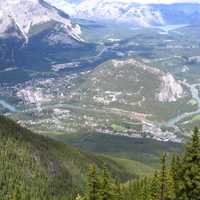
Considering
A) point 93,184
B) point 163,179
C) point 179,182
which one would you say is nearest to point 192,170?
point 179,182

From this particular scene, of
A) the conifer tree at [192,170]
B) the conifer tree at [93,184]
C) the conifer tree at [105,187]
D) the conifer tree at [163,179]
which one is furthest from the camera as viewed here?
the conifer tree at [105,187]

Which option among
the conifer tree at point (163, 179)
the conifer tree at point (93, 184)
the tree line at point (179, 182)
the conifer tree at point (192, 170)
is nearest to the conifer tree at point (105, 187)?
the tree line at point (179, 182)

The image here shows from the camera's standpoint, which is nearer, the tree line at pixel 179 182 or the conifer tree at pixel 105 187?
the tree line at pixel 179 182

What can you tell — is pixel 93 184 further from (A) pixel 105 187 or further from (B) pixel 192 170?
(B) pixel 192 170

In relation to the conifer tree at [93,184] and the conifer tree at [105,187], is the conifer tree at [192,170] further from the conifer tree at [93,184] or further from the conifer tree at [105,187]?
the conifer tree at [93,184]

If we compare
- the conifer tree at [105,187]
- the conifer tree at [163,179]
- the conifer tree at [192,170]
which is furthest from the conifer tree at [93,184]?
the conifer tree at [192,170]

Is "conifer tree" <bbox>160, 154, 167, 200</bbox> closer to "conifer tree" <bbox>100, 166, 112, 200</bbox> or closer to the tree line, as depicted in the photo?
the tree line

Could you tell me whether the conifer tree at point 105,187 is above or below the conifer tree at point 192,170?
below

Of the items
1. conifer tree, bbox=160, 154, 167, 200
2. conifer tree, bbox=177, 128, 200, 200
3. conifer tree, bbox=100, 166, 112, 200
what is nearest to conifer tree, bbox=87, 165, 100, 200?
conifer tree, bbox=100, 166, 112, 200

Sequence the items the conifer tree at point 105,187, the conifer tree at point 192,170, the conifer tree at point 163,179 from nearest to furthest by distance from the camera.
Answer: the conifer tree at point 192,170, the conifer tree at point 163,179, the conifer tree at point 105,187

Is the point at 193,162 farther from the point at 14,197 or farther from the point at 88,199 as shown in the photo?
the point at 14,197

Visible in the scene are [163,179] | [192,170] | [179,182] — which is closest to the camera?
[192,170]
